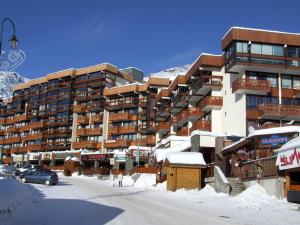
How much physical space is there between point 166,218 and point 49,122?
91.1 metres

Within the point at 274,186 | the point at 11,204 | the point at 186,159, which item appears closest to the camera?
the point at 11,204

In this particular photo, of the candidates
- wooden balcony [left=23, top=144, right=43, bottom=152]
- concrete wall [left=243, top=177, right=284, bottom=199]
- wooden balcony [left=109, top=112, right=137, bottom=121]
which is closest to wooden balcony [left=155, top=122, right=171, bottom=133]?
wooden balcony [left=109, top=112, right=137, bottom=121]

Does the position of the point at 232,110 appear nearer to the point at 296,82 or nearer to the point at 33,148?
the point at 296,82

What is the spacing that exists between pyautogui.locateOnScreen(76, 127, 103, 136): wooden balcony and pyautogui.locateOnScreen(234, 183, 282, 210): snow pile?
66.7m

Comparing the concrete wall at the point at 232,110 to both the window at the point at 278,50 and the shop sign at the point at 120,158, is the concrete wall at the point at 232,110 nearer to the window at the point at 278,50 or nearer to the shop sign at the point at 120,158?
the window at the point at 278,50

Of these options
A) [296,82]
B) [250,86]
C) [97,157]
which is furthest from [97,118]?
[250,86]

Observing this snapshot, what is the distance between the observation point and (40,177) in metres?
40.8

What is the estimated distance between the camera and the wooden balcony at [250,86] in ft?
152

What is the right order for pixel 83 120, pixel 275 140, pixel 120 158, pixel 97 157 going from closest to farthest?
pixel 275 140, pixel 120 158, pixel 97 157, pixel 83 120

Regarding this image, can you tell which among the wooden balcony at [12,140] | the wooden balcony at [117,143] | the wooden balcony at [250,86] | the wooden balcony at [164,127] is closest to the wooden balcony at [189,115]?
the wooden balcony at [164,127]

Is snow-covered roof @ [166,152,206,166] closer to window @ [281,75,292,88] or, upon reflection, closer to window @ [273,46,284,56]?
window @ [273,46,284,56]

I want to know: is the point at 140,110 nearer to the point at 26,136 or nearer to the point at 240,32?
the point at 26,136

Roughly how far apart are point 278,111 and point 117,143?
45302mm

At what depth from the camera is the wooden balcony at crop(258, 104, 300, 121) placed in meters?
46.0
